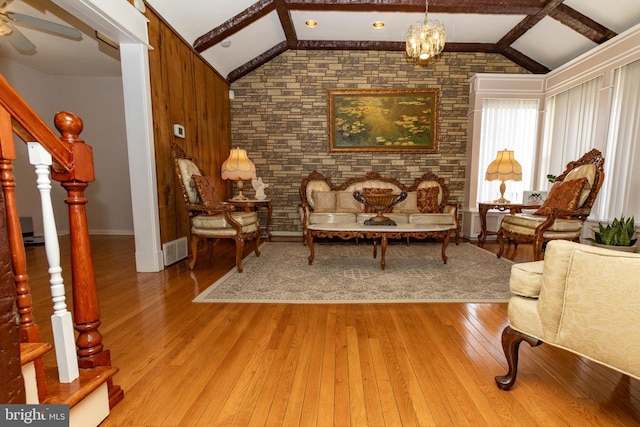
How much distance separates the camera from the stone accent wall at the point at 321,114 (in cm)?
506

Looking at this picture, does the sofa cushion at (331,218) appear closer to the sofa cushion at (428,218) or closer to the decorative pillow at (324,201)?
the decorative pillow at (324,201)

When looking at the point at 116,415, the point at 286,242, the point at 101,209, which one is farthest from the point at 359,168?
the point at 101,209

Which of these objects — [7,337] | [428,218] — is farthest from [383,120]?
[7,337]

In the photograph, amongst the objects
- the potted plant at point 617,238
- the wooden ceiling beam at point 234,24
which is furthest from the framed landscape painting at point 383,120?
the potted plant at point 617,238

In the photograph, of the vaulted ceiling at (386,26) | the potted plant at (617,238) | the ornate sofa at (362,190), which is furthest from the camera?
the ornate sofa at (362,190)

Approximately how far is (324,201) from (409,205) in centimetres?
144

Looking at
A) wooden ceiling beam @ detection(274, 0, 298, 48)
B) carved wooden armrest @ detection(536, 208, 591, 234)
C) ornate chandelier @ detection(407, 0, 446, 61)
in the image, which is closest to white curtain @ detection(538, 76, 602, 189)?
carved wooden armrest @ detection(536, 208, 591, 234)

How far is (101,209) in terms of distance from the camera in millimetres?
5633

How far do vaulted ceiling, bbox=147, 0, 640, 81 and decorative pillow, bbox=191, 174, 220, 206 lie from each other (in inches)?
71.9

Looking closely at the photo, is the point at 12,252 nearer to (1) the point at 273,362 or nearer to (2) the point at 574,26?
(1) the point at 273,362

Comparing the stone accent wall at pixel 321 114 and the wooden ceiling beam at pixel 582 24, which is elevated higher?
the wooden ceiling beam at pixel 582 24

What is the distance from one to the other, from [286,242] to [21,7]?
4.12 meters

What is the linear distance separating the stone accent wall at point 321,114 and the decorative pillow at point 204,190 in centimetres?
194

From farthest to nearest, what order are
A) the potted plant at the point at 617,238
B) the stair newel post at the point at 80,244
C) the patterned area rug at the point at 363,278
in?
the potted plant at the point at 617,238 < the patterned area rug at the point at 363,278 < the stair newel post at the point at 80,244
